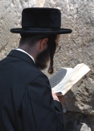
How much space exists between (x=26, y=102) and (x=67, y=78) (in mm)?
345

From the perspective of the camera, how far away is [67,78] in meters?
2.02

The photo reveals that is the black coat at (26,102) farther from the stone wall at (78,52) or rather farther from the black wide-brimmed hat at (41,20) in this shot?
the stone wall at (78,52)

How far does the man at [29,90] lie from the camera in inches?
68.2

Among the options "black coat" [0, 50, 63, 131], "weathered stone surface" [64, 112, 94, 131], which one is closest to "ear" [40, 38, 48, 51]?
"black coat" [0, 50, 63, 131]

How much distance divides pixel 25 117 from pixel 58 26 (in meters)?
0.44

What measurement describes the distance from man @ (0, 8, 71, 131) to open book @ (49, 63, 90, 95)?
0.28 feet

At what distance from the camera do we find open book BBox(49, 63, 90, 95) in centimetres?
196

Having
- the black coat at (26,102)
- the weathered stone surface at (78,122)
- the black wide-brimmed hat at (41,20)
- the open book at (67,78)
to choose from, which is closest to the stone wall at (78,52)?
the weathered stone surface at (78,122)

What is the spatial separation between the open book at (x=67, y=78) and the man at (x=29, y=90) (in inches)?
3.4

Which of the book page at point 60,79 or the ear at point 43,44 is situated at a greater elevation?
the ear at point 43,44

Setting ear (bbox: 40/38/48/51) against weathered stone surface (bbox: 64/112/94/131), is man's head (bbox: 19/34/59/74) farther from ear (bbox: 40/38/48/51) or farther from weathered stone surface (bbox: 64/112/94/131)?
weathered stone surface (bbox: 64/112/94/131)

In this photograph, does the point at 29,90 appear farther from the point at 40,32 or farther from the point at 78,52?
the point at 78,52

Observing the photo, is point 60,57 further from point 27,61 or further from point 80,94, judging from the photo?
point 27,61

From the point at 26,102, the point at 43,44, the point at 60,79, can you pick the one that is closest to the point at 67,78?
the point at 60,79
